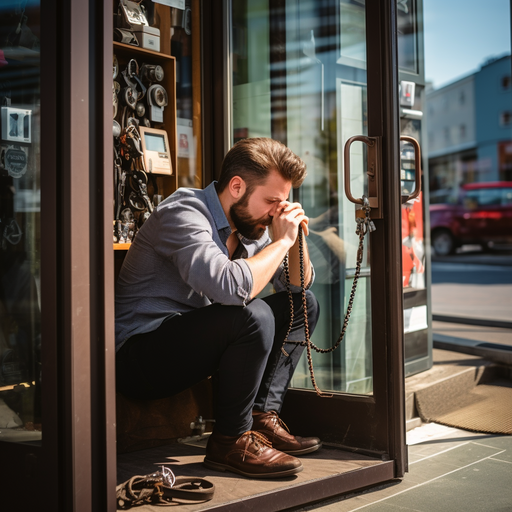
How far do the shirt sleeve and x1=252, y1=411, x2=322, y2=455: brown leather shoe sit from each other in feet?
1.93

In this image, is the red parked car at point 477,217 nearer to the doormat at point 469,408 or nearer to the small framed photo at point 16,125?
the doormat at point 469,408

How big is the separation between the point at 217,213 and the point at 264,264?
35 centimetres

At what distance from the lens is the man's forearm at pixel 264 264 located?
2402mm

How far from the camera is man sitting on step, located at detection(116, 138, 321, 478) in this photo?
94.3 inches

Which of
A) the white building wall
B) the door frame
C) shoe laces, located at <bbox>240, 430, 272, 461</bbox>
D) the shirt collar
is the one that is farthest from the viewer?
the white building wall

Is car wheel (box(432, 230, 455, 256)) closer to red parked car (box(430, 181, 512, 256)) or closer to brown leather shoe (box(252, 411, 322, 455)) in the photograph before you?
red parked car (box(430, 181, 512, 256))

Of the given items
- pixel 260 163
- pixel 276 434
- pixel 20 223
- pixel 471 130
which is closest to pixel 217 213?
pixel 260 163

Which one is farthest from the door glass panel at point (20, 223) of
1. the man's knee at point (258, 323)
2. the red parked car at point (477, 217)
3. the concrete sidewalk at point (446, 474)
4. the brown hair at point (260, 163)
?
the red parked car at point (477, 217)

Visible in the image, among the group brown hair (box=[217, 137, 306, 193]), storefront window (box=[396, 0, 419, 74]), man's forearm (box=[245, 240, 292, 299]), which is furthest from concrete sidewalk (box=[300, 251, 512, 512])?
storefront window (box=[396, 0, 419, 74])

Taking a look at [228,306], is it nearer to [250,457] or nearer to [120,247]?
[250,457]

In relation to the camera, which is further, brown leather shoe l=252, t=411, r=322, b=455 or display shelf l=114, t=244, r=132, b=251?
display shelf l=114, t=244, r=132, b=251

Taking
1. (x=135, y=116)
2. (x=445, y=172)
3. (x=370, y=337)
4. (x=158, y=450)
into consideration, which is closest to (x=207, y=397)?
(x=158, y=450)

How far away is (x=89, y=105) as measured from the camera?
76.9 inches

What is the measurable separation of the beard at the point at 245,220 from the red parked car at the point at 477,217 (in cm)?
1314
